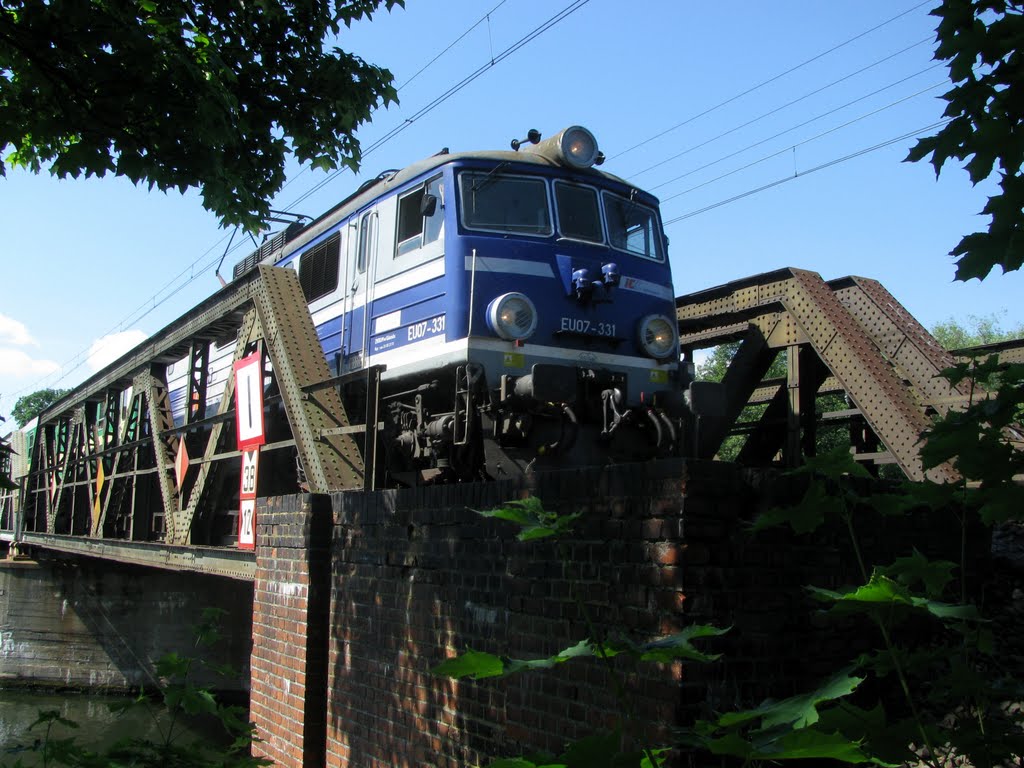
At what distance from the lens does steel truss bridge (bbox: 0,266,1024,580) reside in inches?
290

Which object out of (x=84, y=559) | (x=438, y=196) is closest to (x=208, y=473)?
(x=438, y=196)

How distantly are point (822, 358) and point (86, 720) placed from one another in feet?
54.6

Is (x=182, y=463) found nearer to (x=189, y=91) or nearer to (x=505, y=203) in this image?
(x=505, y=203)

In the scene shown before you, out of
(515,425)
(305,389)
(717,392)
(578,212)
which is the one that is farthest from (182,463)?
(717,392)

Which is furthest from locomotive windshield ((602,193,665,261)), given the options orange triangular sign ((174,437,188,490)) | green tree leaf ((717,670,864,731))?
green tree leaf ((717,670,864,731))

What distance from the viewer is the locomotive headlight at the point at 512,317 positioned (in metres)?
8.48

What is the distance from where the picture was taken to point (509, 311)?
8531mm

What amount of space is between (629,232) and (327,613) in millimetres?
5377

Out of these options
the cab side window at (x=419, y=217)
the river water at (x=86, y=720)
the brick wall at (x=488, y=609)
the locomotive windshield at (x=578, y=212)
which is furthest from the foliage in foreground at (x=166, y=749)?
the river water at (x=86, y=720)

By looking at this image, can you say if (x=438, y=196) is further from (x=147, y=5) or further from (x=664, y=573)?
(x=664, y=573)

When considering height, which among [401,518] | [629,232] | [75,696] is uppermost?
[629,232]

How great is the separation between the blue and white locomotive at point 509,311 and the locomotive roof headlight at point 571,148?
0.05ft

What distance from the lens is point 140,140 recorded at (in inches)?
239

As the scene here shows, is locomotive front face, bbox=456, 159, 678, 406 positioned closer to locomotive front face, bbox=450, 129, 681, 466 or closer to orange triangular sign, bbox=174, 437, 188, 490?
locomotive front face, bbox=450, 129, 681, 466
